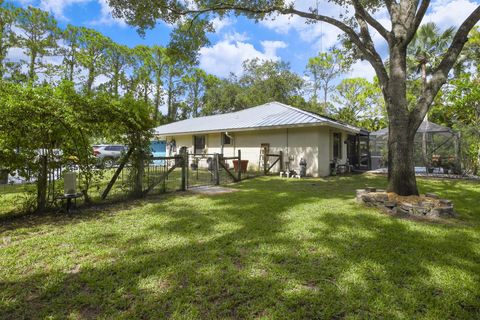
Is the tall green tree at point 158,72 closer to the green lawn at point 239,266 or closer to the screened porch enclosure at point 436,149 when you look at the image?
the screened porch enclosure at point 436,149

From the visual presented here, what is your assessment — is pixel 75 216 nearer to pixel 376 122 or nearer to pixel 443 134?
pixel 443 134

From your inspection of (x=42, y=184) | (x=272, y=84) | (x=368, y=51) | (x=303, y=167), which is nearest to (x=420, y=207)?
(x=368, y=51)

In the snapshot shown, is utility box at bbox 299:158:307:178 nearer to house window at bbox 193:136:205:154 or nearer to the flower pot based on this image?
house window at bbox 193:136:205:154

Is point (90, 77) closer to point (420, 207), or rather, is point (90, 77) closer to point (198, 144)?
point (198, 144)

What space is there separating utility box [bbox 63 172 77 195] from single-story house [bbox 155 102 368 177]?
5.75 meters

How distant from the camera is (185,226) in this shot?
14.7 feet

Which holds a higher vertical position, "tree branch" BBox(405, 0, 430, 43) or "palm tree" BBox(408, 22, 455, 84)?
"palm tree" BBox(408, 22, 455, 84)

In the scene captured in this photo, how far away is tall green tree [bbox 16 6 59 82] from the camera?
2134 cm

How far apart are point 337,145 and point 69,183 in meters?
12.9

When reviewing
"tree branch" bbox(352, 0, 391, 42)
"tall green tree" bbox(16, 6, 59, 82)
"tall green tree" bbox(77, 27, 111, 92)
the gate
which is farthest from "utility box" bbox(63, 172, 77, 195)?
"tall green tree" bbox(77, 27, 111, 92)

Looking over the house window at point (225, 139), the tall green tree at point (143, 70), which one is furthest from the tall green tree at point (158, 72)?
the house window at point (225, 139)

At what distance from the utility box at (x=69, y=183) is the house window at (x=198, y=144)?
13.2 meters

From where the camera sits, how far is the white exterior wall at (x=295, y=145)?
12406 mm

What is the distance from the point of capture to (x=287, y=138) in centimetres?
1341
